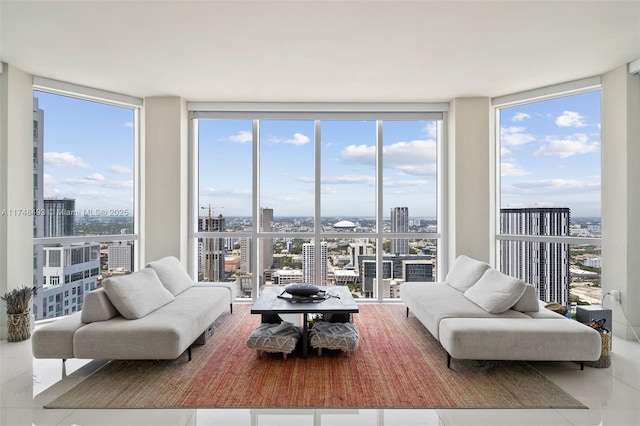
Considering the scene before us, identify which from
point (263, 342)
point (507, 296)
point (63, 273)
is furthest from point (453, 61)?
point (63, 273)

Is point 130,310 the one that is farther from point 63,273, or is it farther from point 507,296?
point 507,296

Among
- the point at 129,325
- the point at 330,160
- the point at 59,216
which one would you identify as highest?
the point at 330,160

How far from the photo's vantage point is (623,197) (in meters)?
3.93

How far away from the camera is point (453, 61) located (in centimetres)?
381

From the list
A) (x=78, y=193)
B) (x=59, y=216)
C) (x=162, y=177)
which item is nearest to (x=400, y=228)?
(x=162, y=177)

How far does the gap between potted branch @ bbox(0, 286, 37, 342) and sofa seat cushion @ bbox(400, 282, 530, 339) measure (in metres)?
4.03

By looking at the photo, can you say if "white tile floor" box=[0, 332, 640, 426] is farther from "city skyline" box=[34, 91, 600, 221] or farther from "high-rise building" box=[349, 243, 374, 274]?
"high-rise building" box=[349, 243, 374, 274]

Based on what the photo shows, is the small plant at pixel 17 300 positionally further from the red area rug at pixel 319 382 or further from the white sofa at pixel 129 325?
the red area rug at pixel 319 382

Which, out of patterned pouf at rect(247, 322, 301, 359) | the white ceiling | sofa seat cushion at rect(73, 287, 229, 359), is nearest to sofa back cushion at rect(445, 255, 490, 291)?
patterned pouf at rect(247, 322, 301, 359)

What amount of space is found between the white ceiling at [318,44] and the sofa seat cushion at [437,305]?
95.5 inches

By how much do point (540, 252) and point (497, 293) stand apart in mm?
1909

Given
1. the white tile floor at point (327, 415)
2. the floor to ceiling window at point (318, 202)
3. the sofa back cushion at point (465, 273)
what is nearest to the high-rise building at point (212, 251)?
the floor to ceiling window at point (318, 202)

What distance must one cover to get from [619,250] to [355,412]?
3460 millimetres

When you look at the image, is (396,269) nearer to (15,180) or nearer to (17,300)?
(17,300)
